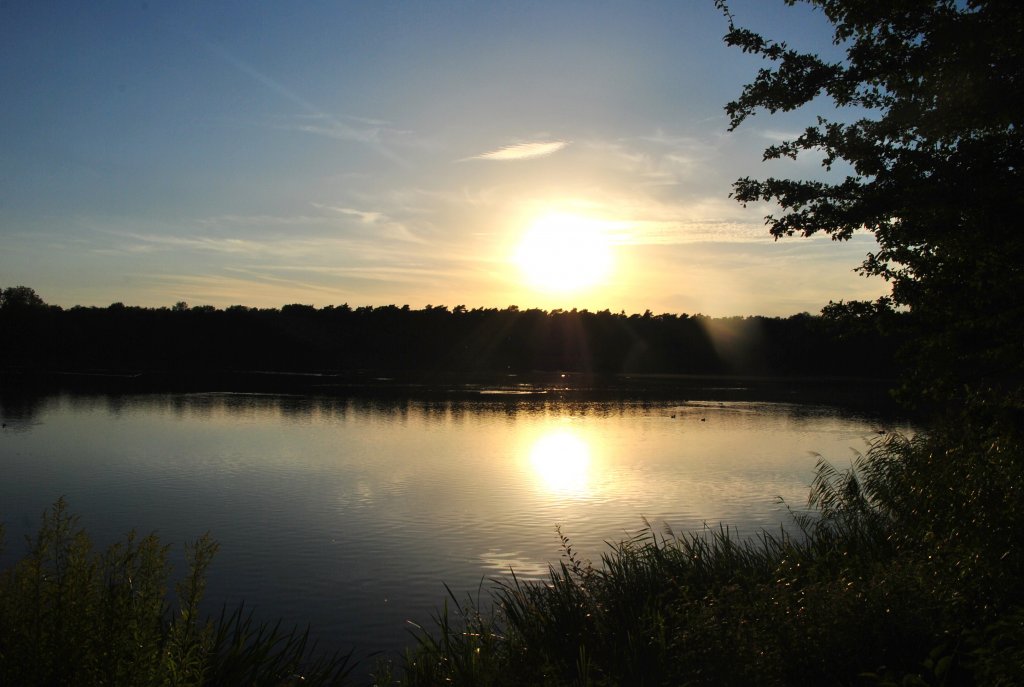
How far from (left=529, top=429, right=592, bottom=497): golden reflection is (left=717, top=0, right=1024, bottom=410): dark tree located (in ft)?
52.0

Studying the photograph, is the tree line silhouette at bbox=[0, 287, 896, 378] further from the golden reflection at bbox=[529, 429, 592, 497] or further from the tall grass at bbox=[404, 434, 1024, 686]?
the tall grass at bbox=[404, 434, 1024, 686]

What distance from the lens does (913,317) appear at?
1536 centimetres

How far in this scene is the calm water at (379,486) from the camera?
17109 millimetres

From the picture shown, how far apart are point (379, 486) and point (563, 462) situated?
1031cm

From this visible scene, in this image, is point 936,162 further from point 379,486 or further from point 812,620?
point 379,486

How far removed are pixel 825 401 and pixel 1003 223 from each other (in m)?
67.0

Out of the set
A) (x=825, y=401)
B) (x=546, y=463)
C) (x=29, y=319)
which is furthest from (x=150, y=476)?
(x=29, y=319)

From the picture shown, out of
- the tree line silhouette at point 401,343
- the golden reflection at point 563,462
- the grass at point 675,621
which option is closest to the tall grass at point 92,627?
the grass at point 675,621

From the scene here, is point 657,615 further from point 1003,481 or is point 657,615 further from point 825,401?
point 825,401

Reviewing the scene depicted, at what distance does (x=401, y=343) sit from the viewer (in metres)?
149

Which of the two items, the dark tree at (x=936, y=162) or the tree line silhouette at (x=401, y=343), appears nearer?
the dark tree at (x=936, y=162)

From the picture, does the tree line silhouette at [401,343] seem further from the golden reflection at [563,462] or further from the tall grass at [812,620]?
the tall grass at [812,620]

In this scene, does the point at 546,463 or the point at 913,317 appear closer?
the point at 913,317

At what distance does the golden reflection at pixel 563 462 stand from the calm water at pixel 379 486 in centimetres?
16
